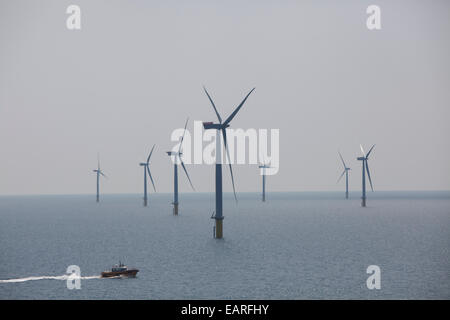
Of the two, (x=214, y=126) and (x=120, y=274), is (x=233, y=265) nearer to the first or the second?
(x=120, y=274)

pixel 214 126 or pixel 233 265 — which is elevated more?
pixel 214 126

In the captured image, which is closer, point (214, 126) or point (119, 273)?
point (119, 273)

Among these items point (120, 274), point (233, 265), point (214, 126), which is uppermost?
point (214, 126)

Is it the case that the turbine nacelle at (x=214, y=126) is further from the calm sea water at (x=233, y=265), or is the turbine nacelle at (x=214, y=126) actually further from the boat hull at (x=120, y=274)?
the boat hull at (x=120, y=274)

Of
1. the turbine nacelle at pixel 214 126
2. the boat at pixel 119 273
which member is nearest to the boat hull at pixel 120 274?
the boat at pixel 119 273

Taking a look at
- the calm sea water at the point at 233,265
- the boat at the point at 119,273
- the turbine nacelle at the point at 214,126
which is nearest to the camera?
the calm sea water at the point at 233,265

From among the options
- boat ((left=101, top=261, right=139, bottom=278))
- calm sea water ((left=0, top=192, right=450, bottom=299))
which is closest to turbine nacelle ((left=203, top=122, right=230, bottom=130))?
calm sea water ((left=0, top=192, right=450, bottom=299))

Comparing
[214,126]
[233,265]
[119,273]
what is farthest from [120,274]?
[214,126]

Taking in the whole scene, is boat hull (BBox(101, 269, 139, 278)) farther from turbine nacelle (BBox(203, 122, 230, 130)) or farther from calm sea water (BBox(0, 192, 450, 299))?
turbine nacelle (BBox(203, 122, 230, 130))

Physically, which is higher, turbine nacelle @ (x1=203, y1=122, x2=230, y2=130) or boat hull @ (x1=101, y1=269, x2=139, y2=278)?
turbine nacelle @ (x1=203, y1=122, x2=230, y2=130)

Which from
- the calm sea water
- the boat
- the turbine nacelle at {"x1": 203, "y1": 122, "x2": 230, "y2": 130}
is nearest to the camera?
the calm sea water

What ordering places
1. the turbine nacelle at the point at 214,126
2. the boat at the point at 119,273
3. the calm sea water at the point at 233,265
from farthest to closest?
the turbine nacelle at the point at 214,126 < the boat at the point at 119,273 < the calm sea water at the point at 233,265

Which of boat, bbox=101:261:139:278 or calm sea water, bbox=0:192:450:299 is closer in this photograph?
calm sea water, bbox=0:192:450:299
